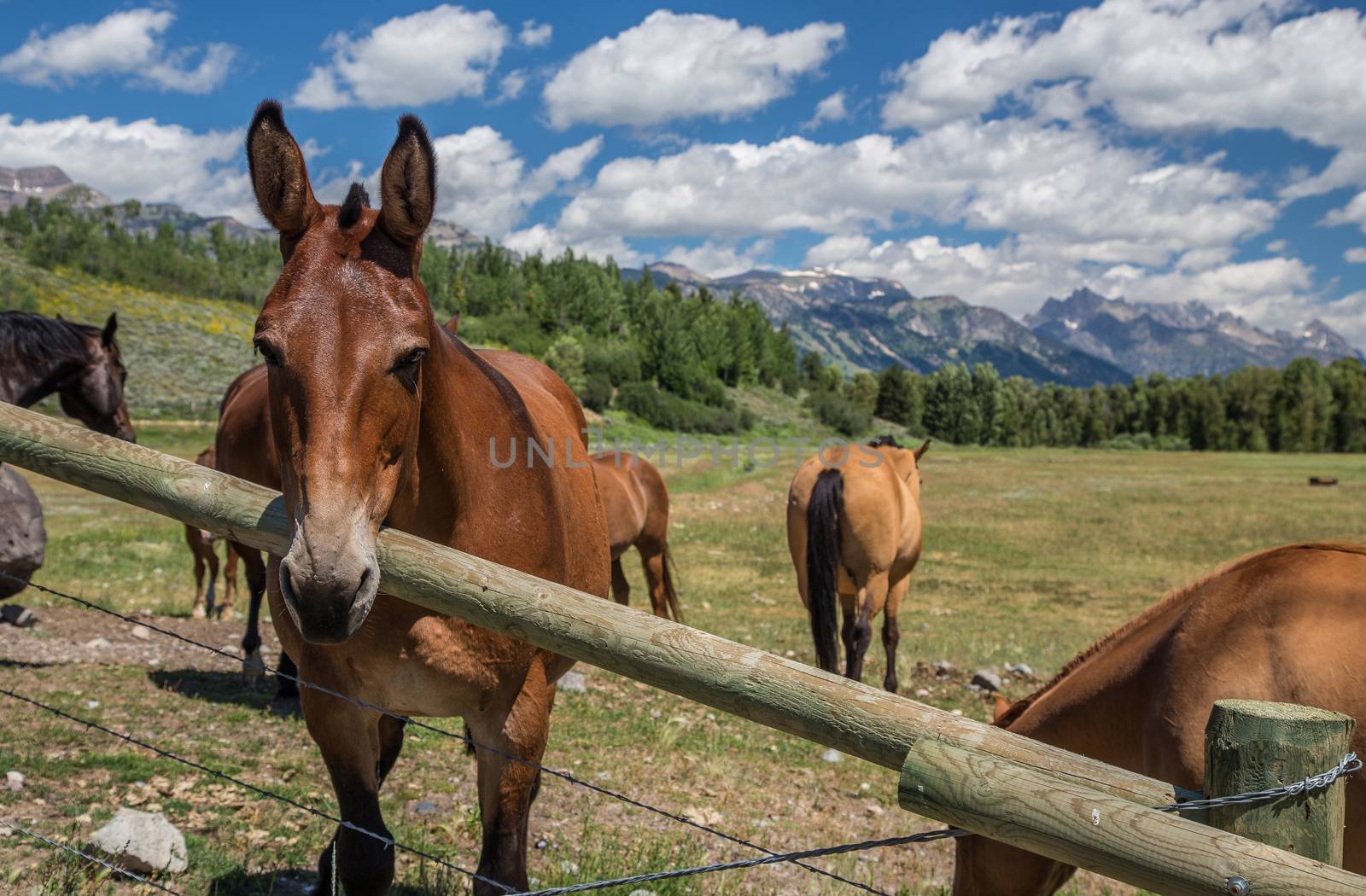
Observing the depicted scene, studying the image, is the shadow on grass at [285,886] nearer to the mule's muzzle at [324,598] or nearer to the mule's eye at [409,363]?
the mule's muzzle at [324,598]

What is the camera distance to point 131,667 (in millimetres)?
6387

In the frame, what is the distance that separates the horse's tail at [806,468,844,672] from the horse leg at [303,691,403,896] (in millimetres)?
5373

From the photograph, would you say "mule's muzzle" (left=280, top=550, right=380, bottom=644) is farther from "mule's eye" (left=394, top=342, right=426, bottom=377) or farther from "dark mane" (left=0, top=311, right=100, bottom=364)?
"dark mane" (left=0, top=311, right=100, bottom=364)

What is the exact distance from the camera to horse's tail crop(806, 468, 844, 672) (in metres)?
7.89

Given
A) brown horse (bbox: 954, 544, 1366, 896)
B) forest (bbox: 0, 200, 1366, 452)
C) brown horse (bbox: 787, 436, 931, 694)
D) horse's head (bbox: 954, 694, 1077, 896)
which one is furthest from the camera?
forest (bbox: 0, 200, 1366, 452)

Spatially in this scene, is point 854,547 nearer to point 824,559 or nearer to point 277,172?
point 824,559

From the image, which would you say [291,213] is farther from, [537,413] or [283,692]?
[283,692]

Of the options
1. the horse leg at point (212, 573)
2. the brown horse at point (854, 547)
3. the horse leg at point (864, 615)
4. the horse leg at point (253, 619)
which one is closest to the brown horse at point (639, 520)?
the brown horse at point (854, 547)

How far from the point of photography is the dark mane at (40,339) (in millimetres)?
6168

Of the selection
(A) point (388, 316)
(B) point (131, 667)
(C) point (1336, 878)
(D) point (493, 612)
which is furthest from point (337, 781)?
(B) point (131, 667)

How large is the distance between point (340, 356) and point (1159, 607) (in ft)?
9.15

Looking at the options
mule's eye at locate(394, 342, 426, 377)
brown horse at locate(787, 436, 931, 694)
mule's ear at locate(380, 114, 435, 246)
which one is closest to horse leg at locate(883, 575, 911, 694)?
brown horse at locate(787, 436, 931, 694)

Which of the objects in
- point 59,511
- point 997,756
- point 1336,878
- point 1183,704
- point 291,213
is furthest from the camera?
point 59,511

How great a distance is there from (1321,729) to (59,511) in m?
23.3
